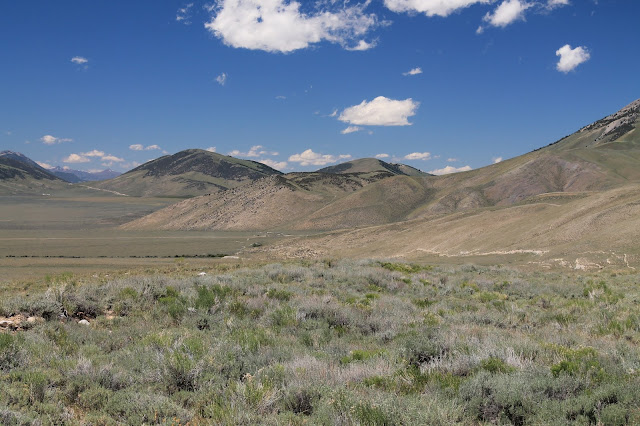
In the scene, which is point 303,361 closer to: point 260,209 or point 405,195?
point 405,195

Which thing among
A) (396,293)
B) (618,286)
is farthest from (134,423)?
(618,286)

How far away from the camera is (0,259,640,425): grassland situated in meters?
4.25

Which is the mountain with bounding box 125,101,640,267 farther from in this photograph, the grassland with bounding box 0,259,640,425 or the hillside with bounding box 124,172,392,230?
the grassland with bounding box 0,259,640,425

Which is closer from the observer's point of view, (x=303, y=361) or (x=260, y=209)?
(x=303, y=361)

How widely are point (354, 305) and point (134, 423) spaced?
6369 millimetres

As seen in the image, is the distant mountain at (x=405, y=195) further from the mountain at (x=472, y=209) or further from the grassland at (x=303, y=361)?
the grassland at (x=303, y=361)

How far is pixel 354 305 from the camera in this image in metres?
9.94

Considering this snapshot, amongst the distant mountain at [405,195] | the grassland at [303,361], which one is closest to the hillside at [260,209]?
the distant mountain at [405,195]

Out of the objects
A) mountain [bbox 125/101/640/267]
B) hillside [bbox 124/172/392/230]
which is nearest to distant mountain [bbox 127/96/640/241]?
hillside [bbox 124/172/392/230]

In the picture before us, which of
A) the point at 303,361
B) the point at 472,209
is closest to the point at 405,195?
the point at 472,209

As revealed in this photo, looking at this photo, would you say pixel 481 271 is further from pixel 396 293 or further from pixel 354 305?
pixel 354 305

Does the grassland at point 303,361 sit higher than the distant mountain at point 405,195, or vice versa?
the distant mountain at point 405,195

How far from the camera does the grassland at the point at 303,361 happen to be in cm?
425

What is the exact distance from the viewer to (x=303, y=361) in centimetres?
561
